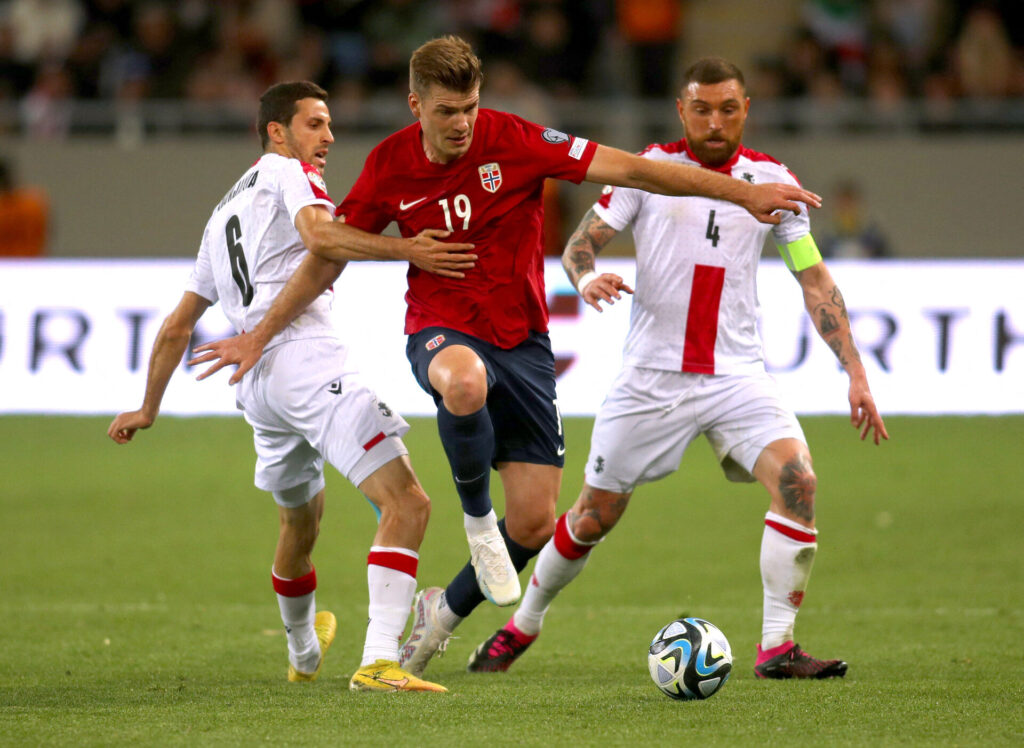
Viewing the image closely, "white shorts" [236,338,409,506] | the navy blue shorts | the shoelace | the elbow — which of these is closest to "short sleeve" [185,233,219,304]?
"white shorts" [236,338,409,506]

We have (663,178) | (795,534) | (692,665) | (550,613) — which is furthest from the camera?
(550,613)

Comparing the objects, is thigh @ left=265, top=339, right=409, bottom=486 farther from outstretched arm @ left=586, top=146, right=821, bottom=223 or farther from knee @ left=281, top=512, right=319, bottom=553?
outstretched arm @ left=586, top=146, right=821, bottom=223

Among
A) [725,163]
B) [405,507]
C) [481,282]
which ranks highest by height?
[725,163]

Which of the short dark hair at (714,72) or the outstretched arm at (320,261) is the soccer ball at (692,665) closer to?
the outstretched arm at (320,261)

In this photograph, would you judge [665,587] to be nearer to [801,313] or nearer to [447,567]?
[447,567]

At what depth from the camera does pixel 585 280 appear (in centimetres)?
548

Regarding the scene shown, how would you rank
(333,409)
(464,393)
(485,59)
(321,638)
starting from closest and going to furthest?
(464,393)
(333,409)
(321,638)
(485,59)

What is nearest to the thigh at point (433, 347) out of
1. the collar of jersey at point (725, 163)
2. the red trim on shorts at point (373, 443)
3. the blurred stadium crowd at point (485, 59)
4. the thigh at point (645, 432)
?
the red trim on shorts at point (373, 443)

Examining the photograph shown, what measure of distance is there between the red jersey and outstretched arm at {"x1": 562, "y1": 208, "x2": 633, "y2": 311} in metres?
0.28

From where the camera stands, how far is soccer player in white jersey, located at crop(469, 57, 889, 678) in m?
5.57

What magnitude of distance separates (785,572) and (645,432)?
77 centimetres

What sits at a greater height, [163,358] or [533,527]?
[163,358]

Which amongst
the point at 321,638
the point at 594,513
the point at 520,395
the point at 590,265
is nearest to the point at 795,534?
the point at 594,513

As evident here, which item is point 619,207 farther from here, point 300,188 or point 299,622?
point 299,622
